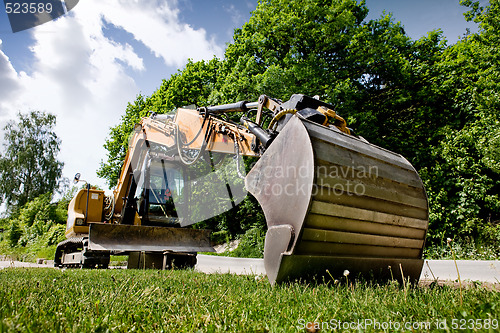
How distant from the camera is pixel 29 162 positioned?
107 feet

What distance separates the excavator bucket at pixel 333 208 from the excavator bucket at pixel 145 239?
4233 millimetres

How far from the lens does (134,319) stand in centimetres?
173

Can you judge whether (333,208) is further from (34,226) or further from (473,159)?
(34,226)

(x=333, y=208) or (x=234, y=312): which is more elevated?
(x=333, y=208)

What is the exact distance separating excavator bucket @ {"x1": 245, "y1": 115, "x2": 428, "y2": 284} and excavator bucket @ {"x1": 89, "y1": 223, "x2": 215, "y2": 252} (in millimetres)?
4233

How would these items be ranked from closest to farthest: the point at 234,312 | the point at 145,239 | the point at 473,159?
the point at 234,312 < the point at 145,239 < the point at 473,159

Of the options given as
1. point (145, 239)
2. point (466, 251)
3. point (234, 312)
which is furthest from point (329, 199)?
point (466, 251)

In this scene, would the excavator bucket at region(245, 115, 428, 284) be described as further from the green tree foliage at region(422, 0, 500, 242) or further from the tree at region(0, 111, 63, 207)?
the tree at region(0, 111, 63, 207)

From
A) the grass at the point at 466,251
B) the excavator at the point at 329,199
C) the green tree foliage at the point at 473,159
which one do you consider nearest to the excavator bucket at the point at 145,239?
the excavator at the point at 329,199

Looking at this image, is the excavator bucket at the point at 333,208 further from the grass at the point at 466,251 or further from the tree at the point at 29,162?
the tree at the point at 29,162

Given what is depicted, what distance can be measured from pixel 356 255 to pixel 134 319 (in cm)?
201

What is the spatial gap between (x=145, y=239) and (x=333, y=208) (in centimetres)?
518

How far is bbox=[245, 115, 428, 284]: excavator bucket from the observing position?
105 inches

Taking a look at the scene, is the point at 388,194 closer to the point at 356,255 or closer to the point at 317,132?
the point at 356,255
